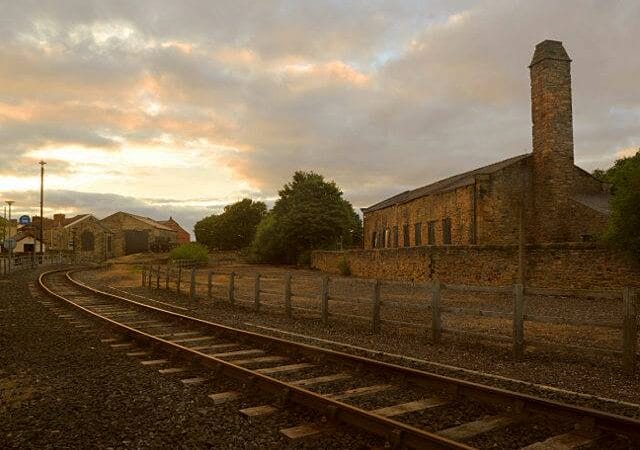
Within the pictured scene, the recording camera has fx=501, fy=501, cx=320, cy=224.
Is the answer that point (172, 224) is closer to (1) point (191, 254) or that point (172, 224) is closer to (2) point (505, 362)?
(1) point (191, 254)

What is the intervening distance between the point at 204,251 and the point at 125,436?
44.4m

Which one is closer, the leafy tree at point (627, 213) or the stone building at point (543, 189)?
the leafy tree at point (627, 213)

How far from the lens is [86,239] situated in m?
68.8

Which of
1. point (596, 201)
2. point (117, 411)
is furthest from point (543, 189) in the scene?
point (117, 411)

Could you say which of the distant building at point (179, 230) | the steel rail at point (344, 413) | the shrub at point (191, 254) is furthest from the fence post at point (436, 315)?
the distant building at point (179, 230)

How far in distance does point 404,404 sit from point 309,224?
43.9m

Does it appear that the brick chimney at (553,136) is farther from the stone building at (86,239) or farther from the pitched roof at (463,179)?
the stone building at (86,239)

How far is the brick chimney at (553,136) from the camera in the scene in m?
27.0

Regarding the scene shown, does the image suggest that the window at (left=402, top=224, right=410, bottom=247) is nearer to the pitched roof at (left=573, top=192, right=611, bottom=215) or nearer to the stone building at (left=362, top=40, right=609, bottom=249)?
the stone building at (left=362, top=40, right=609, bottom=249)

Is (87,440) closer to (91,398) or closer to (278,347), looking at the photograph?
(91,398)

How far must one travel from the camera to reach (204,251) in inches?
1908

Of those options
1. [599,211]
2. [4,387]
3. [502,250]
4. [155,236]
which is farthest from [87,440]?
[155,236]

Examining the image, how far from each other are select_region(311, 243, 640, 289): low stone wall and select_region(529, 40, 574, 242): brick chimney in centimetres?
660

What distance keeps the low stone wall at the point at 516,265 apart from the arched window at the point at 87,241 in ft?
174
